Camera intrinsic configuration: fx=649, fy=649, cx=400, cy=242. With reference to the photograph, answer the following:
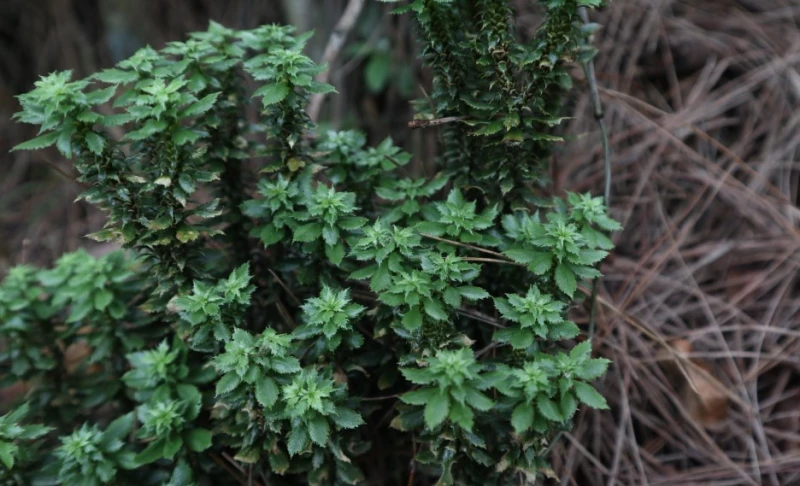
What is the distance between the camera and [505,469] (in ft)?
6.24

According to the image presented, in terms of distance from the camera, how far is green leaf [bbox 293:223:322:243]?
1.92m

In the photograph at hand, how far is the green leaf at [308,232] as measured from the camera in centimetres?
192

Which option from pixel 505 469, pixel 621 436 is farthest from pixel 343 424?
pixel 621 436

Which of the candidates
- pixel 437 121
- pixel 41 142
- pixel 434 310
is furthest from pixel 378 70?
pixel 434 310

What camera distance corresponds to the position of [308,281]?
205 centimetres

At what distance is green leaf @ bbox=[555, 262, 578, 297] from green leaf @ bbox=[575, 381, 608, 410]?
0.84ft

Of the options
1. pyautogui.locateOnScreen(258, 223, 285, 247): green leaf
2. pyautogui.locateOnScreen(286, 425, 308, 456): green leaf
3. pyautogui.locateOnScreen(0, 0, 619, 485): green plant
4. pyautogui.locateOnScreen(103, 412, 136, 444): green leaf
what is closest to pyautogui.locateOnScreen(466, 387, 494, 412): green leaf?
pyautogui.locateOnScreen(0, 0, 619, 485): green plant

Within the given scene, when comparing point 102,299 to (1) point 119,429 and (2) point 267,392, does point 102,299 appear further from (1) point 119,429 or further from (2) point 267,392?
(2) point 267,392

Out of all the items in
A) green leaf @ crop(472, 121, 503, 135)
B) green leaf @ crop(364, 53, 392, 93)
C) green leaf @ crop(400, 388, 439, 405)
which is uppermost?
green leaf @ crop(472, 121, 503, 135)

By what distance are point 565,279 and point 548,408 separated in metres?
0.37

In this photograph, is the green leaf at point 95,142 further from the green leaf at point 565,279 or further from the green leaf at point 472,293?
the green leaf at point 565,279

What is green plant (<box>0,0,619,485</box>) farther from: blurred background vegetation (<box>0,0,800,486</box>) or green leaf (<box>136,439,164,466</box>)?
blurred background vegetation (<box>0,0,800,486</box>)

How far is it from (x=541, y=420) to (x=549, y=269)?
16.8 inches

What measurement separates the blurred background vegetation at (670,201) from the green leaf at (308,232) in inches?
38.4
